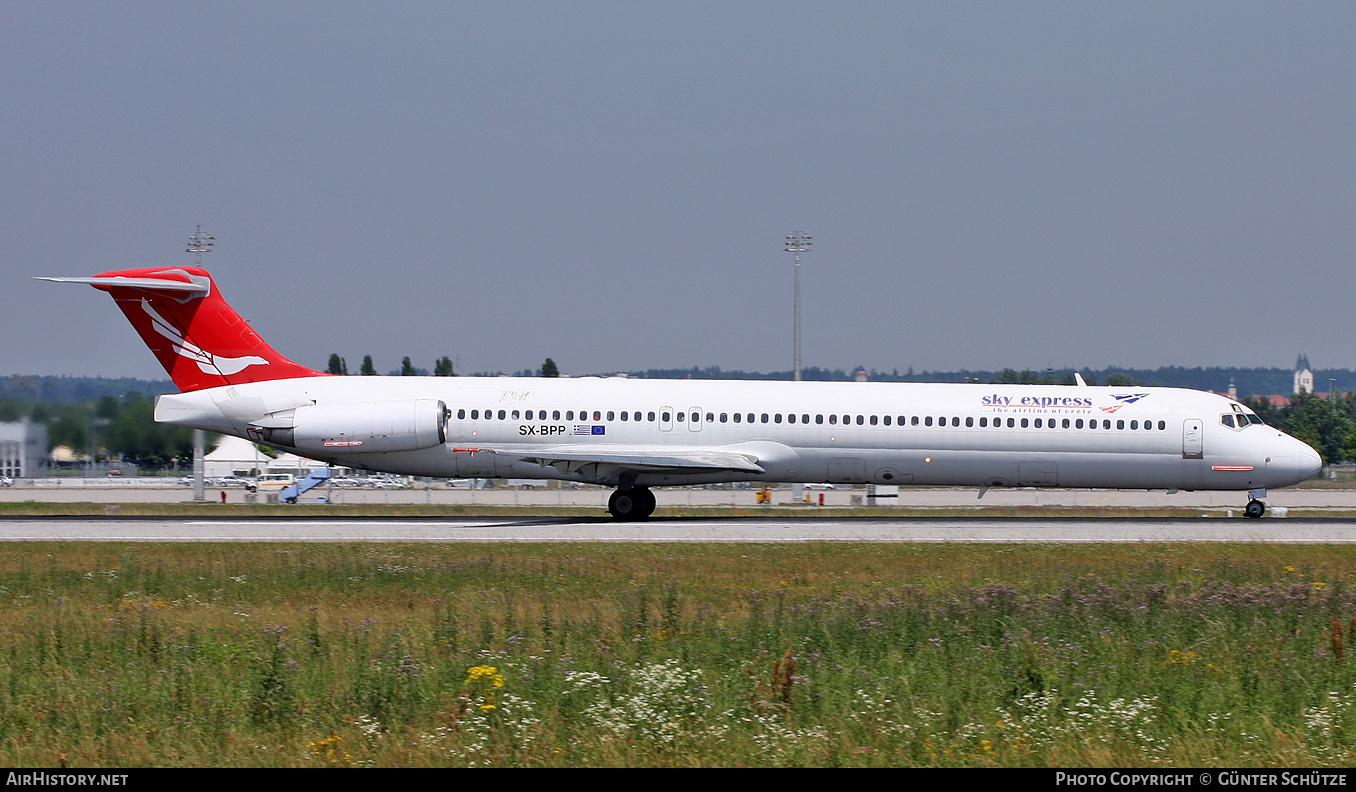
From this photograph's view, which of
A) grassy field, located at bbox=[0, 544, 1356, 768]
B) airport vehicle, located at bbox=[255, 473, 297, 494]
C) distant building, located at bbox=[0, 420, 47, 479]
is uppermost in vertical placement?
distant building, located at bbox=[0, 420, 47, 479]

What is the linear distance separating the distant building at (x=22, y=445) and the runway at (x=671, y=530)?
12.9 metres

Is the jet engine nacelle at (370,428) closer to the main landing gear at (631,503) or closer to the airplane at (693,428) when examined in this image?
the airplane at (693,428)

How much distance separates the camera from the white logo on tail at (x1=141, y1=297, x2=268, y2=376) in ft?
92.4

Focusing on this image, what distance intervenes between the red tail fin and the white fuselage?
454mm

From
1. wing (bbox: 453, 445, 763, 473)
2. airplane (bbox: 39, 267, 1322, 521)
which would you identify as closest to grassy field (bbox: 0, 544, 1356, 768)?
wing (bbox: 453, 445, 763, 473)

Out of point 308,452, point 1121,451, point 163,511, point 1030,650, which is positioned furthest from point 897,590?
point 163,511

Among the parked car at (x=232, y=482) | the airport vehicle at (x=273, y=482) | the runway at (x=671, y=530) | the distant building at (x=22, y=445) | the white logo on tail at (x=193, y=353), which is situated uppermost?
the white logo on tail at (x=193, y=353)

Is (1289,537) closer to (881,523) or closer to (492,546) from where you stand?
(881,523)

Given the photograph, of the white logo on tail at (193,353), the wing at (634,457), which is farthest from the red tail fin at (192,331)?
the wing at (634,457)

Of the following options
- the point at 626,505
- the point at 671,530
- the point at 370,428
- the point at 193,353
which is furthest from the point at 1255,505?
the point at 193,353

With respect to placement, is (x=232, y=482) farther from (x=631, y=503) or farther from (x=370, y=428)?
(x=631, y=503)

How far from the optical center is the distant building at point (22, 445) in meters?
39.2

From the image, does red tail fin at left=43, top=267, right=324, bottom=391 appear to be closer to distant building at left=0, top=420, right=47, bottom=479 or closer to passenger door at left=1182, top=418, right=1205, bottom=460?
distant building at left=0, top=420, right=47, bottom=479

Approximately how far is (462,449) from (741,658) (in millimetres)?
18101
